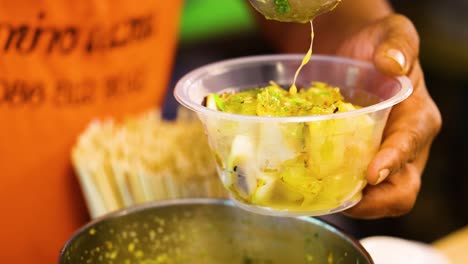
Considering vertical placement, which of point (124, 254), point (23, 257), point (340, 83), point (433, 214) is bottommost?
point (433, 214)

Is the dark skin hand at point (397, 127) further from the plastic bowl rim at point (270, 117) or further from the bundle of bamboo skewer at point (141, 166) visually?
the bundle of bamboo skewer at point (141, 166)

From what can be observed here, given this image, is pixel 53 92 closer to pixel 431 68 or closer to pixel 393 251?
pixel 393 251

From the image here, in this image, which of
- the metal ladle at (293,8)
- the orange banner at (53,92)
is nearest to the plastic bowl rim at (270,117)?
the metal ladle at (293,8)

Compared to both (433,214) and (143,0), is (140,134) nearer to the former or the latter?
(143,0)

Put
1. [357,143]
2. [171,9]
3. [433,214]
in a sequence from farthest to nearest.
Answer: [433,214], [171,9], [357,143]

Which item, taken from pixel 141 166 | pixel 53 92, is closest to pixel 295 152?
pixel 141 166

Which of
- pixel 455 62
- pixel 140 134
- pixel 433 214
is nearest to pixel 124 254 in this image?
pixel 140 134
